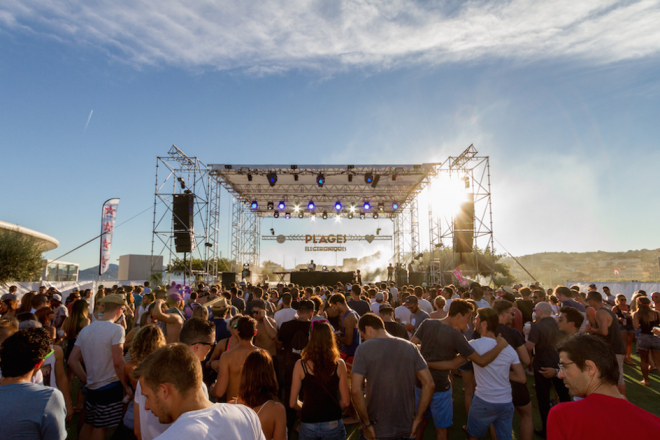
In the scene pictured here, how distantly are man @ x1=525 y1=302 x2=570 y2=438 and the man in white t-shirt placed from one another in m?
1.11

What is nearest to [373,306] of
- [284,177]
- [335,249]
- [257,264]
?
[284,177]

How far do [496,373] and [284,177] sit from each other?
17356 millimetres

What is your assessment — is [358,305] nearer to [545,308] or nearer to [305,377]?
[545,308]

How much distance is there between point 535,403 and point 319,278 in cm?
1581

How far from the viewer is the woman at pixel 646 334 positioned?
21.3 feet

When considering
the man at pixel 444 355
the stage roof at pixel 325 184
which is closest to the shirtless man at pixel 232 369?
the man at pixel 444 355

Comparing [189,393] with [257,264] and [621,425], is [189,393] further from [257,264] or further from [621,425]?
[257,264]

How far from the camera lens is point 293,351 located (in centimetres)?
421

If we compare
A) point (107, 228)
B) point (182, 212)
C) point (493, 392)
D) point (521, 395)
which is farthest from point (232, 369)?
point (107, 228)

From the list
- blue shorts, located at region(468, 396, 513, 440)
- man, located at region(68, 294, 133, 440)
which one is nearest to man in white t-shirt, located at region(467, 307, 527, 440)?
blue shorts, located at region(468, 396, 513, 440)

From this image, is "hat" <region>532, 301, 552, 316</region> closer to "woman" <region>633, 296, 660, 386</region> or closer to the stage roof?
"woman" <region>633, 296, 660, 386</region>

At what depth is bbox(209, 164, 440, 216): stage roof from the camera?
1683cm

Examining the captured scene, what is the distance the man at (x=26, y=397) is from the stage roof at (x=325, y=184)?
15016 mm

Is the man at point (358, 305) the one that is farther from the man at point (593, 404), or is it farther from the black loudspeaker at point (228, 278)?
the black loudspeaker at point (228, 278)
